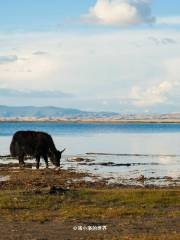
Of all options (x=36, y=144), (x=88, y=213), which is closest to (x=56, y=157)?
(x=36, y=144)

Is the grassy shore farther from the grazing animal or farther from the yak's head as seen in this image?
the yak's head

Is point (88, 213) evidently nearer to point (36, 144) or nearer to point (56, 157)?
point (36, 144)

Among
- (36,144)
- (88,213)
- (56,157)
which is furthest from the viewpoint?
(56,157)

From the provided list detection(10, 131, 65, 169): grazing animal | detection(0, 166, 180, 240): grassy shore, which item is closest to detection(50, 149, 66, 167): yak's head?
detection(10, 131, 65, 169): grazing animal

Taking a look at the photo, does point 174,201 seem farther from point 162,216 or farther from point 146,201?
point 162,216

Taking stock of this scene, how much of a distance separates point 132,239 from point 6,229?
3335 millimetres

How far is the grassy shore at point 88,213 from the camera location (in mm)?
15180

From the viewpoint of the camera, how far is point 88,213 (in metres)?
18.2

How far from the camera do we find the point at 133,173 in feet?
115

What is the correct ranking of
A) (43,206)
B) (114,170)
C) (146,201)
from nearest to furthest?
(43,206)
(146,201)
(114,170)

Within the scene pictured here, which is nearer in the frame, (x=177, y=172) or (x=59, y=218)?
(x=59, y=218)

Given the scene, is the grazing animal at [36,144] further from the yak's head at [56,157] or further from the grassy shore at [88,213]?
the grassy shore at [88,213]

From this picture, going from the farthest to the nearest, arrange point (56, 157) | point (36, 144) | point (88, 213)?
point (56, 157) < point (36, 144) < point (88, 213)

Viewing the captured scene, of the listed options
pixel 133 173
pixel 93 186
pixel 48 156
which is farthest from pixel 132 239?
pixel 48 156
